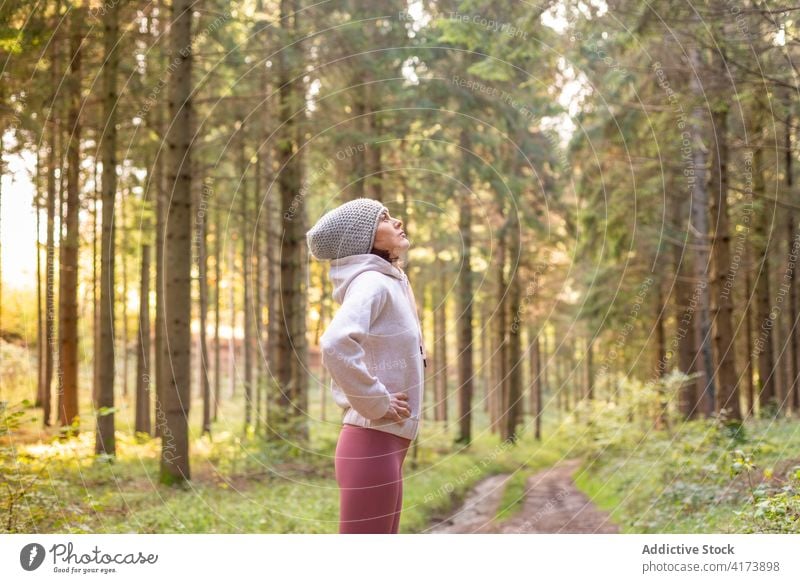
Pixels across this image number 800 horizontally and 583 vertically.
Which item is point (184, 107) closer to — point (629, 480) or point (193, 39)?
point (193, 39)

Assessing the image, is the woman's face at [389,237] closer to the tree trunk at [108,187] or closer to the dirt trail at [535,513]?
the dirt trail at [535,513]

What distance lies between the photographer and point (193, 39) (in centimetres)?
1262

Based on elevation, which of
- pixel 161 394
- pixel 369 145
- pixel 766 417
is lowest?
pixel 766 417

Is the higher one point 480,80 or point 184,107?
point 480,80

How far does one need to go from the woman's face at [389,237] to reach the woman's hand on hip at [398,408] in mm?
853

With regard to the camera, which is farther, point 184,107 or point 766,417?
point 766,417

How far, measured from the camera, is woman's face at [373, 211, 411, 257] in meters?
4.86

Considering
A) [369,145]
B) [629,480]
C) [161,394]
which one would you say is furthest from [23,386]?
[629,480]

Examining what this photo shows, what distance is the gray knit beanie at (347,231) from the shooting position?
4812 millimetres

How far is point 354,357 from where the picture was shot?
14.1 ft

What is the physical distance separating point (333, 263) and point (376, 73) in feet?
34.1

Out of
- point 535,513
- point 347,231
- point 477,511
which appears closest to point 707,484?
point 535,513
